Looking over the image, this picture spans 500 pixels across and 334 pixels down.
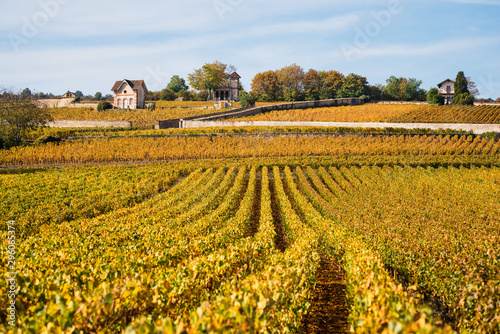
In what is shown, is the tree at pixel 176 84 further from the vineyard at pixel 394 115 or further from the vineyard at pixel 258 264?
the vineyard at pixel 258 264

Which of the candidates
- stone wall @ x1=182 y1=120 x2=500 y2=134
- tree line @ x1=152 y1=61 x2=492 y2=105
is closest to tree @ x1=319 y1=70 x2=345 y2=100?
tree line @ x1=152 y1=61 x2=492 y2=105

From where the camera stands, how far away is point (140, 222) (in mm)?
13203

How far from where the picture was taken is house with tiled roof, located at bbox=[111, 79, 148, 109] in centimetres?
7662

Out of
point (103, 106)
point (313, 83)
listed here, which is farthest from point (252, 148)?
point (313, 83)

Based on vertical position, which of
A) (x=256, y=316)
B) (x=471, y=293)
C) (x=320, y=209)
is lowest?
(x=320, y=209)

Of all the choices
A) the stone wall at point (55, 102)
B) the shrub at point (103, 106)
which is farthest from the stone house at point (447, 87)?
the stone wall at point (55, 102)

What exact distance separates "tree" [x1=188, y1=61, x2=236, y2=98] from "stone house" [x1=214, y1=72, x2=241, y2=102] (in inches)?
76.6

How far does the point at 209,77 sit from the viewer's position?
84188 mm

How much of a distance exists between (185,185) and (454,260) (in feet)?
61.9

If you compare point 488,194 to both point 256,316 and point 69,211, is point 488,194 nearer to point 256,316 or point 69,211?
point 256,316

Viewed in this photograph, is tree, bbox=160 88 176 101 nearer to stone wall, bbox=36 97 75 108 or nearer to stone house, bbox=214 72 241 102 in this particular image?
stone house, bbox=214 72 241 102

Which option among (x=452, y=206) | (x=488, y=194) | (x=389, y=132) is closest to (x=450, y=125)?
(x=389, y=132)

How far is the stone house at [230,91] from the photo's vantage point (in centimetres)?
8781

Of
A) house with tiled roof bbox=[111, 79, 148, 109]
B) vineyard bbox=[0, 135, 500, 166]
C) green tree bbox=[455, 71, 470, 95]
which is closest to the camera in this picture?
vineyard bbox=[0, 135, 500, 166]
